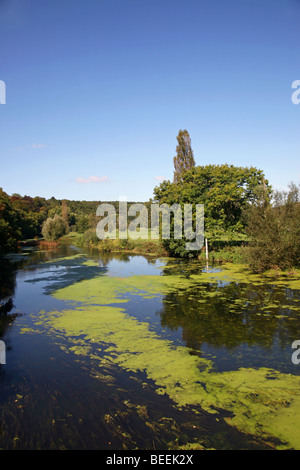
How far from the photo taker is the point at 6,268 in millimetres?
25797

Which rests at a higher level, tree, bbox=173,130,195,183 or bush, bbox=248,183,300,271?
tree, bbox=173,130,195,183

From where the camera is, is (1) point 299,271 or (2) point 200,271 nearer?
(1) point 299,271

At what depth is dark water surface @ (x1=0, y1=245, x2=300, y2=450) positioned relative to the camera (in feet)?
15.2

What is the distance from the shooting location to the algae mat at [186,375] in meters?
4.86

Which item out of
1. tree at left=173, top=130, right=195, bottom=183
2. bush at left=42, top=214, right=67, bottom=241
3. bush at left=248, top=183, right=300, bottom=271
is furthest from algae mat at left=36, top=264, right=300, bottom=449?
bush at left=42, top=214, right=67, bottom=241

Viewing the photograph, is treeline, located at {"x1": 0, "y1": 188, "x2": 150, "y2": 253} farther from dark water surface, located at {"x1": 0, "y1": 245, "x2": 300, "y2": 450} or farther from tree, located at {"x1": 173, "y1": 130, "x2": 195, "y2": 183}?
dark water surface, located at {"x1": 0, "y1": 245, "x2": 300, "y2": 450}

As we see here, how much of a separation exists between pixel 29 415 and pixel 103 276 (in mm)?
14678

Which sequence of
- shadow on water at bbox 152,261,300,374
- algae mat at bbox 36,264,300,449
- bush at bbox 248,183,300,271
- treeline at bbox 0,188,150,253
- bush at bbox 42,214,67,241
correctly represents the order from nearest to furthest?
1. algae mat at bbox 36,264,300,449
2. shadow on water at bbox 152,261,300,374
3. bush at bbox 248,183,300,271
4. treeline at bbox 0,188,150,253
5. bush at bbox 42,214,67,241

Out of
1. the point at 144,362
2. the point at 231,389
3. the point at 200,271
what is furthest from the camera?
the point at 200,271

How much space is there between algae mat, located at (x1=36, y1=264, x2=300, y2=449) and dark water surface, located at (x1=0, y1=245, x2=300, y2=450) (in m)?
0.25

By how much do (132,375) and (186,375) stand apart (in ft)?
4.06

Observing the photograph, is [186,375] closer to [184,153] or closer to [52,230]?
[184,153]
